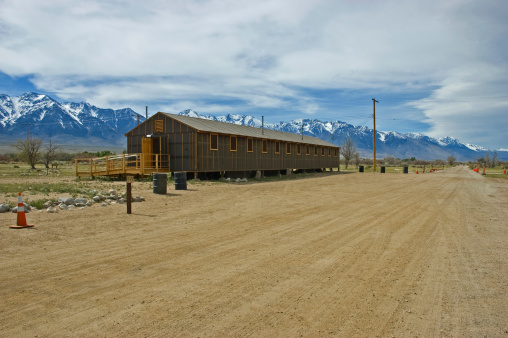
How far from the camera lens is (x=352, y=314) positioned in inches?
167

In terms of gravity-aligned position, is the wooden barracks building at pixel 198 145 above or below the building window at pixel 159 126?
below

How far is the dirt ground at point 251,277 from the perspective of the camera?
4.00 m

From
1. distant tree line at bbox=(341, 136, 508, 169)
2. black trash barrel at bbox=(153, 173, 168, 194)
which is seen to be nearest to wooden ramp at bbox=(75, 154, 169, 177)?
black trash barrel at bbox=(153, 173, 168, 194)

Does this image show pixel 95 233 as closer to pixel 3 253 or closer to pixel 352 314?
pixel 3 253

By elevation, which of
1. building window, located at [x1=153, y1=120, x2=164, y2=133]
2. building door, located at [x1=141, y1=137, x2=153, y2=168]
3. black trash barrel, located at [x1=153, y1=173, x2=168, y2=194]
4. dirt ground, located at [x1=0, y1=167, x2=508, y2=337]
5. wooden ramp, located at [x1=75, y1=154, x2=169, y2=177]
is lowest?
dirt ground, located at [x1=0, y1=167, x2=508, y2=337]

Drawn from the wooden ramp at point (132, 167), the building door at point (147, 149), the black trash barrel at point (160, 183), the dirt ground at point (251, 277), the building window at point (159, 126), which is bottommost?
the dirt ground at point (251, 277)

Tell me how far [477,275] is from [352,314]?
2.71m

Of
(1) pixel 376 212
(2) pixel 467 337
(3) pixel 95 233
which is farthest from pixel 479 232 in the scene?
(3) pixel 95 233

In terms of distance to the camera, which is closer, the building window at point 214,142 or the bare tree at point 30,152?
the building window at point 214,142

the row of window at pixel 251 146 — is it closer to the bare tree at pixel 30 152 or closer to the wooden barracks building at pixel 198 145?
the wooden barracks building at pixel 198 145

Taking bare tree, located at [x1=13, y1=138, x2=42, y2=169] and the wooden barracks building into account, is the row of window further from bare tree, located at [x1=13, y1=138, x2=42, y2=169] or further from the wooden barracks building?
bare tree, located at [x1=13, y1=138, x2=42, y2=169]

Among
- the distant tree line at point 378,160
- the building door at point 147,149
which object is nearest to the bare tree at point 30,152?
the building door at point 147,149

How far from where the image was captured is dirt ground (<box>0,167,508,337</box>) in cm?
400

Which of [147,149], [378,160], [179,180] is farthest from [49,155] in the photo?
[378,160]
